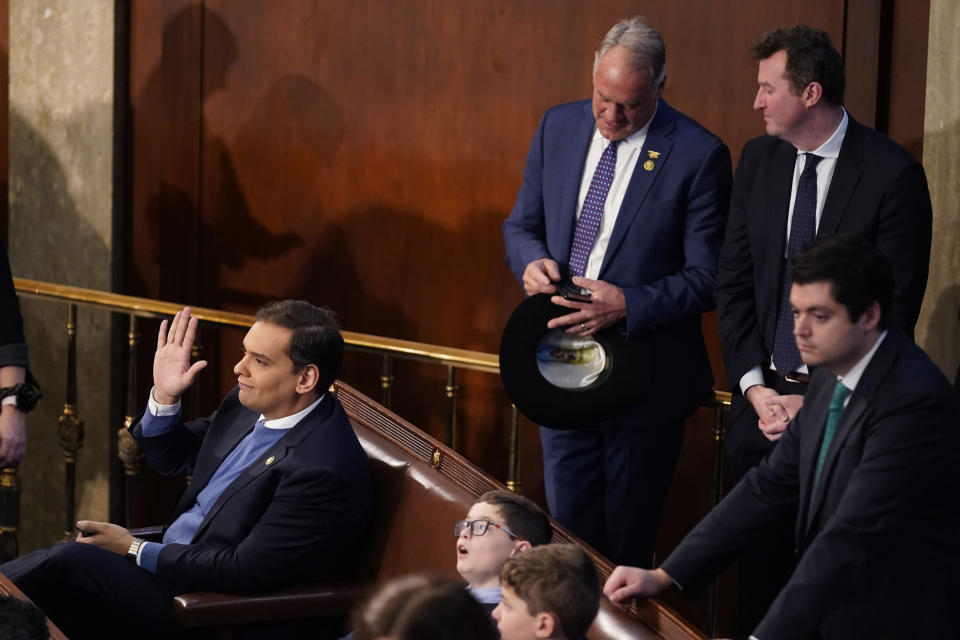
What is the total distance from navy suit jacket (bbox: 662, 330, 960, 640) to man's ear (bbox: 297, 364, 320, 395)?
3.66ft

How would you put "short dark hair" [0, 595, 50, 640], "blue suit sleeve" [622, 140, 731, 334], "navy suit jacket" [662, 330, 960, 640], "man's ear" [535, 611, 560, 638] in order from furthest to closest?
1. "blue suit sleeve" [622, 140, 731, 334]
2. "navy suit jacket" [662, 330, 960, 640]
3. "man's ear" [535, 611, 560, 638]
4. "short dark hair" [0, 595, 50, 640]

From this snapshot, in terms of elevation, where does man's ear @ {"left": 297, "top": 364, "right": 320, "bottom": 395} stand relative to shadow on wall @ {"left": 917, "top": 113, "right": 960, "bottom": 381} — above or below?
below

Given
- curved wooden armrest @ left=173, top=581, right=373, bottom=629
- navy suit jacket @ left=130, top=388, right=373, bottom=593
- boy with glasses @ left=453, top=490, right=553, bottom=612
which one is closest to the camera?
boy with glasses @ left=453, top=490, right=553, bottom=612

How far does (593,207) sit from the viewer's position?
3717 mm

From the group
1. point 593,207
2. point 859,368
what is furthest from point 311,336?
point 859,368

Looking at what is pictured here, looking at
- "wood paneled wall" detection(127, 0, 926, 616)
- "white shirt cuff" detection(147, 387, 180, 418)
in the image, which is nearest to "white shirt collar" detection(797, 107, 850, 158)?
"wood paneled wall" detection(127, 0, 926, 616)

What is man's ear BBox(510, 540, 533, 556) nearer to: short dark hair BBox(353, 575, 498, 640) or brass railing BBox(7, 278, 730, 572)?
short dark hair BBox(353, 575, 498, 640)

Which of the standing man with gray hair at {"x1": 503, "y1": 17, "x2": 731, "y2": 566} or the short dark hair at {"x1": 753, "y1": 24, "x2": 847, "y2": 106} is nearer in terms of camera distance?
the short dark hair at {"x1": 753, "y1": 24, "x2": 847, "y2": 106}

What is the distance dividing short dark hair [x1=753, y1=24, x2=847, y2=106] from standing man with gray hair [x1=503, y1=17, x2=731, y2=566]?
15.1 inches

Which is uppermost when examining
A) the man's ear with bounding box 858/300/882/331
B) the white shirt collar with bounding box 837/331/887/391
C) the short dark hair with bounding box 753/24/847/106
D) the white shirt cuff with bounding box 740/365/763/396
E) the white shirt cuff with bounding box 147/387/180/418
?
the short dark hair with bounding box 753/24/847/106

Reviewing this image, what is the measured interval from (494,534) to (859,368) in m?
0.77

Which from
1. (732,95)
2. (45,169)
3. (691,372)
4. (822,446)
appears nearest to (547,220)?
(691,372)

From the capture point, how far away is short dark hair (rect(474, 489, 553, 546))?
2811 mm

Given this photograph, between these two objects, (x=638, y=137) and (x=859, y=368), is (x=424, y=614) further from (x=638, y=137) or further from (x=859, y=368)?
(x=638, y=137)
